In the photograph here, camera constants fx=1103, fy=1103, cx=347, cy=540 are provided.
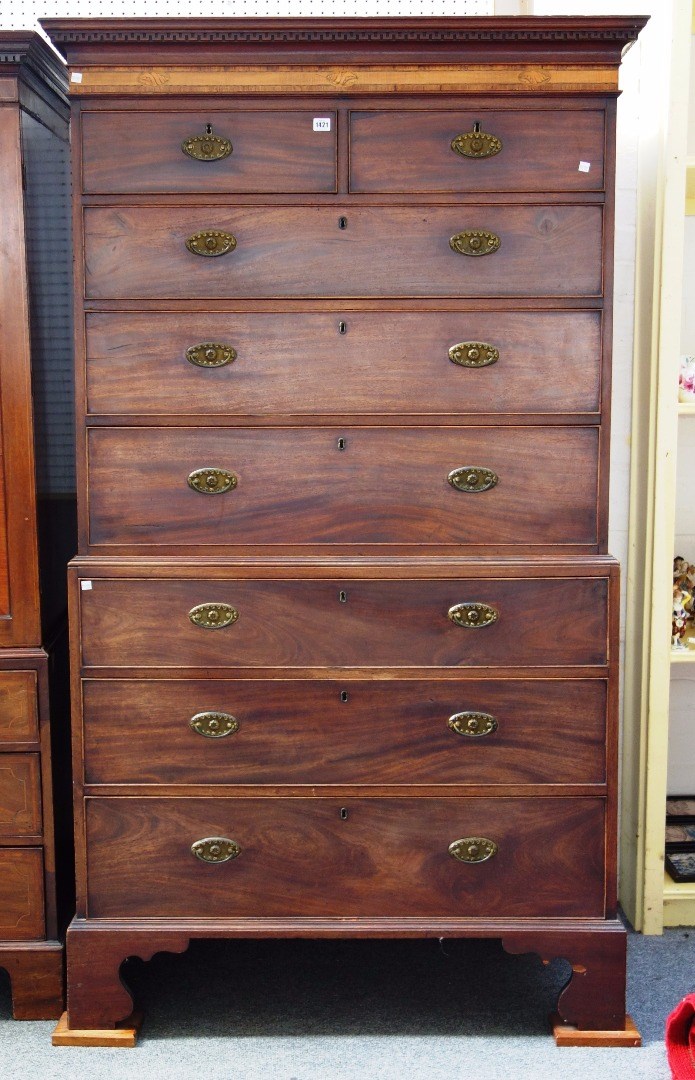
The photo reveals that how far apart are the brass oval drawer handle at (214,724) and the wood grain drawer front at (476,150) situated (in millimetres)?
1126

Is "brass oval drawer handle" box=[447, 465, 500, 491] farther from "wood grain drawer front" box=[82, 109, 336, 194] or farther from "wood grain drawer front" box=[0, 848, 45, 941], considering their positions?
"wood grain drawer front" box=[0, 848, 45, 941]

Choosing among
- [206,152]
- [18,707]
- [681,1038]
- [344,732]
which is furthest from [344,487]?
[681,1038]

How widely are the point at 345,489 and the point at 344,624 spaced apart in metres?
0.28

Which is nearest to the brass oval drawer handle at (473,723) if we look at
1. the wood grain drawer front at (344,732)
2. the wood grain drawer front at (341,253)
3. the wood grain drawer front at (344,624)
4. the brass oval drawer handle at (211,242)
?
the wood grain drawer front at (344,732)

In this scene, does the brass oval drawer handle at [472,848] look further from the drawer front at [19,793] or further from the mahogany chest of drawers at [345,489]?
the drawer front at [19,793]

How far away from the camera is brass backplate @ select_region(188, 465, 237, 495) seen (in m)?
2.29

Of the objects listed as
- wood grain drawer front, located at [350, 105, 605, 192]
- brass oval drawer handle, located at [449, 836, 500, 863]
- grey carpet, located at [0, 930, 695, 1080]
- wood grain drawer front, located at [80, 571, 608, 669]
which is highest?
wood grain drawer front, located at [350, 105, 605, 192]

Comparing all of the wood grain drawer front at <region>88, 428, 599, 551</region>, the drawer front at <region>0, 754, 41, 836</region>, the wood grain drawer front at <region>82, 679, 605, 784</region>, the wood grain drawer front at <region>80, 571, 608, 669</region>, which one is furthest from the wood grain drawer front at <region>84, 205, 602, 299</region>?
the drawer front at <region>0, 754, 41, 836</region>

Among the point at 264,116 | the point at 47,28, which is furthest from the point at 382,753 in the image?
the point at 47,28

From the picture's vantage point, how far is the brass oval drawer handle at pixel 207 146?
222 cm

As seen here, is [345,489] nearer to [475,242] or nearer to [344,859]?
[475,242]

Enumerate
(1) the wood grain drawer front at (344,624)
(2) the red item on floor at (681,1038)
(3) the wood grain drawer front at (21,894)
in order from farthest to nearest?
(3) the wood grain drawer front at (21,894) < (1) the wood grain drawer front at (344,624) < (2) the red item on floor at (681,1038)

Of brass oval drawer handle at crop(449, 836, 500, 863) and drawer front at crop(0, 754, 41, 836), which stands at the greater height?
drawer front at crop(0, 754, 41, 836)

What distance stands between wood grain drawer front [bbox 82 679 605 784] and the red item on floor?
47cm
